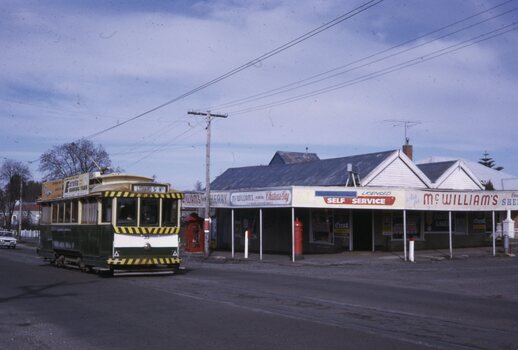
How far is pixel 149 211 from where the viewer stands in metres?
20.6

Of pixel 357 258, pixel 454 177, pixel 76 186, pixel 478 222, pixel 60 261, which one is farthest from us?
pixel 454 177

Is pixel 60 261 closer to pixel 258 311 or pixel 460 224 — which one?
pixel 258 311

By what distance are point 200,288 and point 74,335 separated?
23.9 ft

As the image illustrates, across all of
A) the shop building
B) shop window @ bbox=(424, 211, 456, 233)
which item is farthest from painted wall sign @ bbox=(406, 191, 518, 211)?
shop window @ bbox=(424, 211, 456, 233)

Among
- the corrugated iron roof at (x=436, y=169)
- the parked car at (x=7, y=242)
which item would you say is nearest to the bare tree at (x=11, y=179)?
the parked car at (x=7, y=242)

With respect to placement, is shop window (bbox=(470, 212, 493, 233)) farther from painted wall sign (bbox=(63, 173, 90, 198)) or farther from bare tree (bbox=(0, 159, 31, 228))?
bare tree (bbox=(0, 159, 31, 228))

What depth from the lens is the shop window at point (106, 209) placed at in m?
20.2

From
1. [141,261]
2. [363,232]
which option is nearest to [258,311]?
[141,261]

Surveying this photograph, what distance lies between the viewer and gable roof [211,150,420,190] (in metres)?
35.1

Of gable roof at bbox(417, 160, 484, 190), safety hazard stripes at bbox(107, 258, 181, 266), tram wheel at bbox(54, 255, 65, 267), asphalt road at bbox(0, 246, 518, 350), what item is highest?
gable roof at bbox(417, 160, 484, 190)

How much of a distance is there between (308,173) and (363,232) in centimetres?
538

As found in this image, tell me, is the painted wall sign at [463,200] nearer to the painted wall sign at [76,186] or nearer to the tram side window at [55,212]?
the painted wall sign at [76,186]

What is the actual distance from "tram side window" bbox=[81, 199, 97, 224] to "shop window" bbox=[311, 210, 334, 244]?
603 inches

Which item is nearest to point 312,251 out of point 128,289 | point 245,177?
point 245,177
